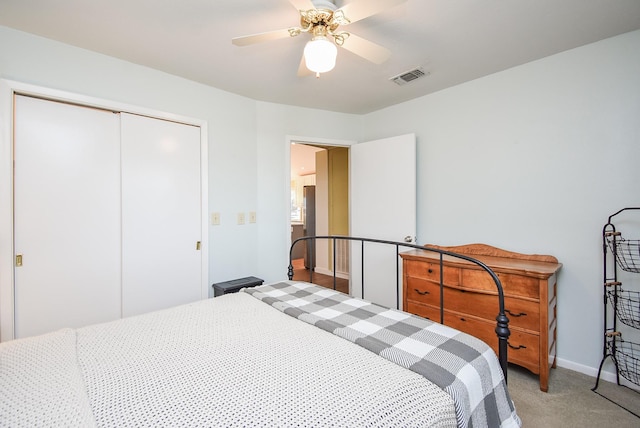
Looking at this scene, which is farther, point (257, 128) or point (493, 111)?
point (257, 128)

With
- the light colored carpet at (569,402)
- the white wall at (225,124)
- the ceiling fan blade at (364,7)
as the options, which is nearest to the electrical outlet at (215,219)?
the white wall at (225,124)

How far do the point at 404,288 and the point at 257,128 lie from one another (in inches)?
82.9

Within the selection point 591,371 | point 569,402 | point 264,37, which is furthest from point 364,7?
point 591,371

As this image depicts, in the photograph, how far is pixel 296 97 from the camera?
298cm

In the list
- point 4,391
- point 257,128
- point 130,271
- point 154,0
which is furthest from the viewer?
point 257,128

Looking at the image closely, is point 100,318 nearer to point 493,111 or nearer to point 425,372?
point 425,372

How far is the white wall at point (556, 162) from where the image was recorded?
6.64 ft

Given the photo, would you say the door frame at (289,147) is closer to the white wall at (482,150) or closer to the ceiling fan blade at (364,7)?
the white wall at (482,150)

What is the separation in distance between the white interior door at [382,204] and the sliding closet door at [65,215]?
2.20 metres

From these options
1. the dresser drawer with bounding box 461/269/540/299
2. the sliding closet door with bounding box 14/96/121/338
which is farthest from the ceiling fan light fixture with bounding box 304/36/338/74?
the dresser drawer with bounding box 461/269/540/299

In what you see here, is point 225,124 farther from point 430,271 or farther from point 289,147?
point 430,271

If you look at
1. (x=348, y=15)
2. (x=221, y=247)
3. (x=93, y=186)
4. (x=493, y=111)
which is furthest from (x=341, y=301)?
(x=493, y=111)

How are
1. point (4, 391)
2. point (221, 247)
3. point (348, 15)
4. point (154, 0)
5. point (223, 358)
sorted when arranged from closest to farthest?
1. point (4, 391)
2. point (223, 358)
3. point (348, 15)
4. point (154, 0)
5. point (221, 247)

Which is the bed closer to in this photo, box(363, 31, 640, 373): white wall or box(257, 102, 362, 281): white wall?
box(363, 31, 640, 373): white wall
